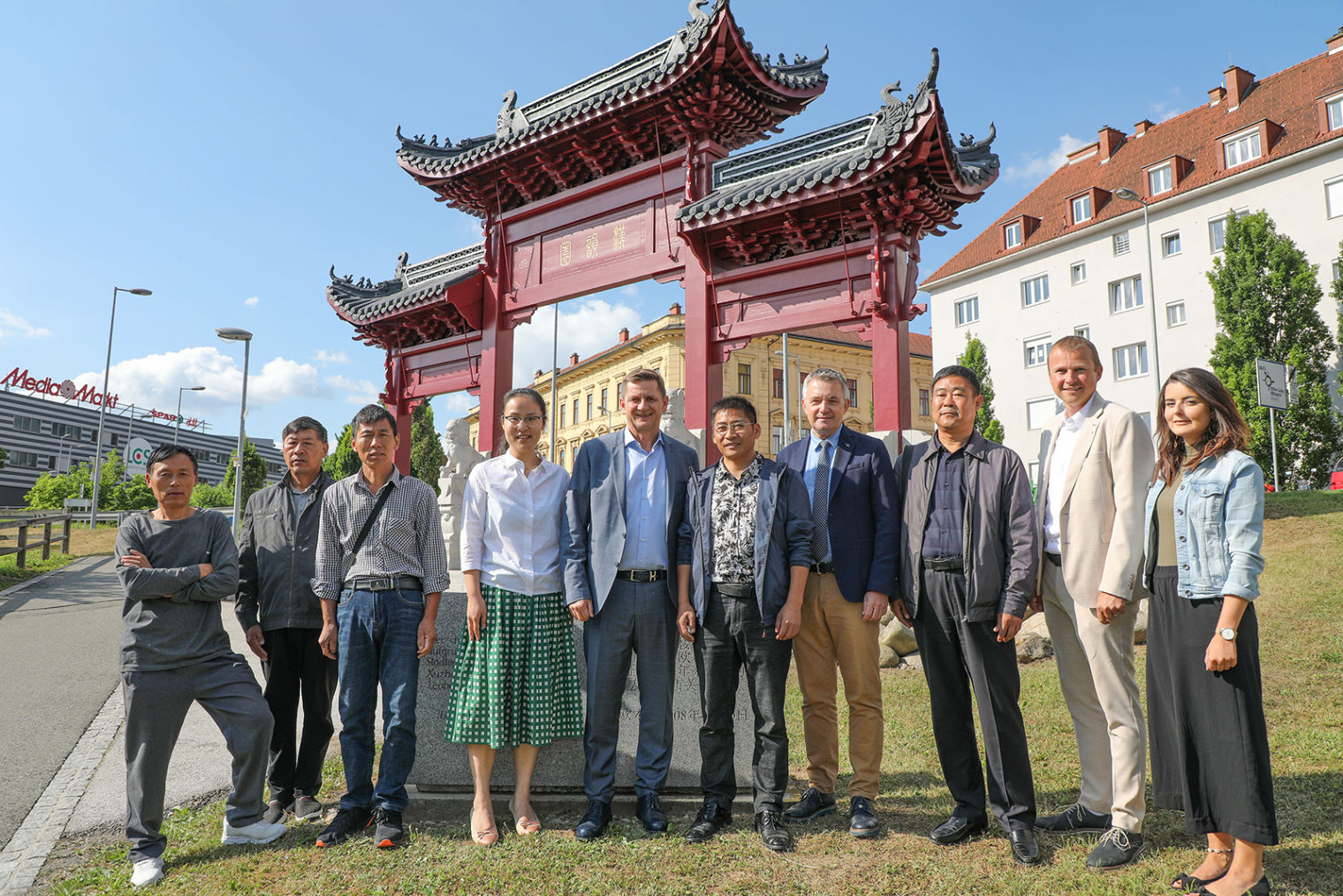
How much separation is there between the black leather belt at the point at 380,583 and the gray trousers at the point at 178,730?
672mm

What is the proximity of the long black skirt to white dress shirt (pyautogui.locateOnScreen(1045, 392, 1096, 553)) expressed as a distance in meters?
0.54

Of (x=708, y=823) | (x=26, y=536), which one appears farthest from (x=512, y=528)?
A: (x=26, y=536)

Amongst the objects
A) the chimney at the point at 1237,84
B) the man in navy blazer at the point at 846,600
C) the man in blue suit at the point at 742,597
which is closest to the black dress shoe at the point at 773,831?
the man in blue suit at the point at 742,597

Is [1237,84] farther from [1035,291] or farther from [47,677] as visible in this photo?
[47,677]

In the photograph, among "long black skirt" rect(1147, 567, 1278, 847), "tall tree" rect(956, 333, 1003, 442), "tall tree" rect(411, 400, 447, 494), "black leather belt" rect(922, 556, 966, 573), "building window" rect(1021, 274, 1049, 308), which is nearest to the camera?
"long black skirt" rect(1147, 567, 1278, 847)

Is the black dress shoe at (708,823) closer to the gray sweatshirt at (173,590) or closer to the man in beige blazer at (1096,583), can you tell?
the man in beige blazer at (1096,583)

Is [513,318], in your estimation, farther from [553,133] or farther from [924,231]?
[924,231]

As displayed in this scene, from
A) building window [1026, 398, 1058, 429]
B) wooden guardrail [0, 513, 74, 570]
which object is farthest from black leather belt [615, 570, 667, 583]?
building window [1026, 398, 1058, 429]

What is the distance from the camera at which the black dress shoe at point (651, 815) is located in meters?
3.91

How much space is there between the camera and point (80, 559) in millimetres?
19562

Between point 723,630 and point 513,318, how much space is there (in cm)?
726

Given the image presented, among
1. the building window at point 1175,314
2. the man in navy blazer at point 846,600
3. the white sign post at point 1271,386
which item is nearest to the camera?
the man in navy blazer at point 846,600

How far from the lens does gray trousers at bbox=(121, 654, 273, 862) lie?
3.67 meters

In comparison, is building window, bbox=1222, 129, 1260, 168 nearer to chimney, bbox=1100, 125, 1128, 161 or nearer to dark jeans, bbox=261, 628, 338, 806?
chimney, bbox=1100, 125, 1128, 161
